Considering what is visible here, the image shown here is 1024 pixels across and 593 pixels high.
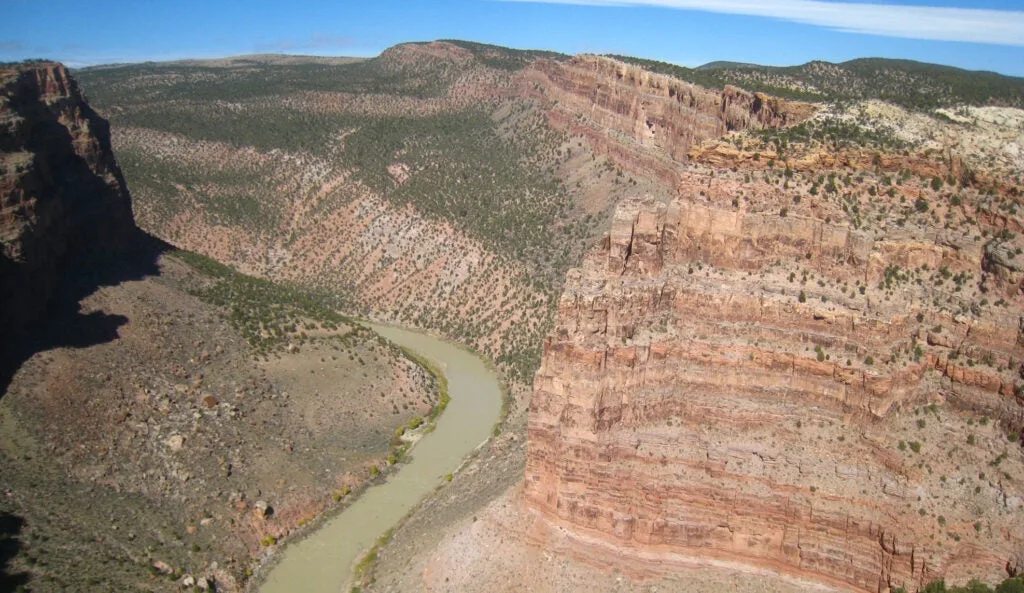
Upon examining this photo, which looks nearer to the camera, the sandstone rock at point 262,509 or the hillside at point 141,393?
the hillside at point 141,393

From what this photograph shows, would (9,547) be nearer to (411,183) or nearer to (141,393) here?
(141,393)

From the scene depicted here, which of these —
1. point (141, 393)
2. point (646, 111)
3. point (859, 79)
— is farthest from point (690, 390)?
point (859, 79)

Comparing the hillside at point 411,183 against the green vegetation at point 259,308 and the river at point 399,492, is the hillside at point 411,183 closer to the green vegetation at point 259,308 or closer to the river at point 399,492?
the river at point 399,492

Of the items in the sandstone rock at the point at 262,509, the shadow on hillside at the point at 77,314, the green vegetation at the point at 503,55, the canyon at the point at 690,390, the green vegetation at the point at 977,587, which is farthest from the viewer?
the green vegetation at the point at 503,55

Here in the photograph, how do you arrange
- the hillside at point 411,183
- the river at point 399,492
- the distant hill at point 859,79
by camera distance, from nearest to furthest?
the river at point 399,492
the distant hill at point 859,79
the hillside at point 411,183

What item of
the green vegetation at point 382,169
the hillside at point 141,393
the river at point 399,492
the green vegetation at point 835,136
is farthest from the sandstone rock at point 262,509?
the green vegetation at point 835,136

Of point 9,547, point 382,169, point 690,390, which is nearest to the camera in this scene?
point 690,390
